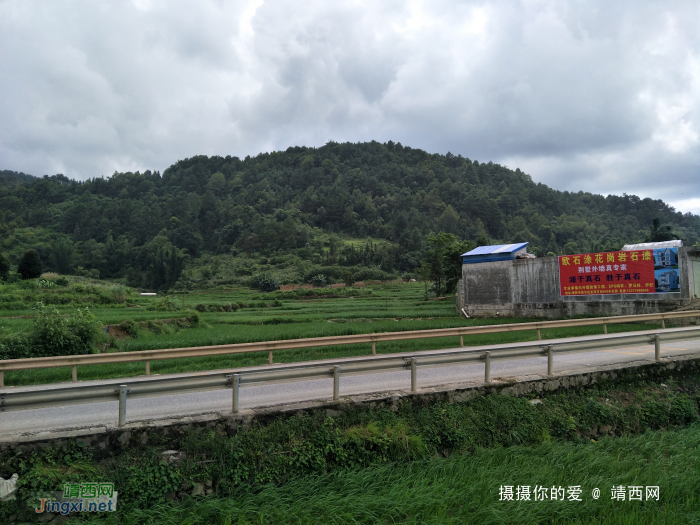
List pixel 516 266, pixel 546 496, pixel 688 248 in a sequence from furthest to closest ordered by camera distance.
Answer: pixel 516 266 → pixel 688 248 → pixel 546 496

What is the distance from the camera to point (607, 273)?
27.4m

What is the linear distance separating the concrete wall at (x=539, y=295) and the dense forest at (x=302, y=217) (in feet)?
210

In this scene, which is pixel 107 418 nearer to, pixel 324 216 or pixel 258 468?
pixel 258 468

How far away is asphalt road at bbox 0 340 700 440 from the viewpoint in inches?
283

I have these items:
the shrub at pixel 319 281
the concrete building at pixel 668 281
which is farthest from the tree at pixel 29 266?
the concrete building at pixel 668 281

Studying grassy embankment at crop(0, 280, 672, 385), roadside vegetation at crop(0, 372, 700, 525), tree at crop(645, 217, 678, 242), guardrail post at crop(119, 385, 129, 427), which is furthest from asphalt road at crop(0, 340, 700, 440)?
tree at crop(645, 217, 678, 242)

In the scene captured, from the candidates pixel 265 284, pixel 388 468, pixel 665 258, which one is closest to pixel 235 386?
pixel 388 468

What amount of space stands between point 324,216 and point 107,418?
15053 centimetres

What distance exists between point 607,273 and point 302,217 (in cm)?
13024

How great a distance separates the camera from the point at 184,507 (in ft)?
19.2

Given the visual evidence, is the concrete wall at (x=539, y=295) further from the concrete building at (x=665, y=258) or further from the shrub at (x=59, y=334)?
the shrub at (x=59, y=334)

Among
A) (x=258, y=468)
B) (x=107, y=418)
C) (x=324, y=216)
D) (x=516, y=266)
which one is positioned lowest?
(x=258, y=468)

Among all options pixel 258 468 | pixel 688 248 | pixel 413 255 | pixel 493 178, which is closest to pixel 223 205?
pixel 413 255

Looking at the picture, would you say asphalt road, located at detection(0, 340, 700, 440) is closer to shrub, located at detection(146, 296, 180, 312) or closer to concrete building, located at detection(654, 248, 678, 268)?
concrete building, located at detection(654, 248, 678, 268)
